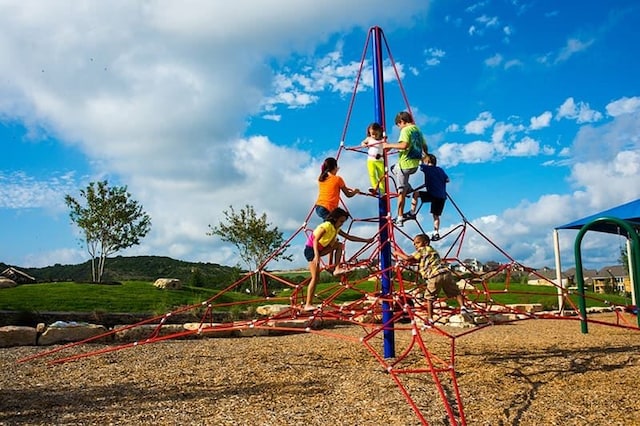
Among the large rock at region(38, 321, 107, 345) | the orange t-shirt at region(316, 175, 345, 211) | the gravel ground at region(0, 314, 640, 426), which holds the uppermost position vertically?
the orange t-shirt at region(316, 175, 345, 211)

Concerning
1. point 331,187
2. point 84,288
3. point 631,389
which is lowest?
point 631,389

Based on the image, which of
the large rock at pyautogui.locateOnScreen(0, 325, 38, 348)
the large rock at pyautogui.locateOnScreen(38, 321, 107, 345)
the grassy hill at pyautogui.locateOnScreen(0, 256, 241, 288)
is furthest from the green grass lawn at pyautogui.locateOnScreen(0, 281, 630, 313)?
the grassy hill at pyautogui.locateOnScreen(0, 256, 241, 288)

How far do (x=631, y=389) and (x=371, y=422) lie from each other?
2.13 metres

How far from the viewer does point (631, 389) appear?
404 centimetres

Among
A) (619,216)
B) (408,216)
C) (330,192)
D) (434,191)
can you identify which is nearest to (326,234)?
(330,192)

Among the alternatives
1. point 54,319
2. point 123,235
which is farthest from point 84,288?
point 123,235

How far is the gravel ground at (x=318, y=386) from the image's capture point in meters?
3.49

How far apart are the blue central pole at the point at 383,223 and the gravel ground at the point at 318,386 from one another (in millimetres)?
275

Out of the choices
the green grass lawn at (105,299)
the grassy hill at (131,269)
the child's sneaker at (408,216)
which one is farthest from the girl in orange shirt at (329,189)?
the grassy hill at (131,269)

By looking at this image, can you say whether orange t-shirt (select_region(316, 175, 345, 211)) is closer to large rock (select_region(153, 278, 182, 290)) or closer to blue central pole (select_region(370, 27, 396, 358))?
blue central pole (select_region(370, 27, 396, 358))

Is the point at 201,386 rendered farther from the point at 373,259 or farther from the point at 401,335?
the point at 401,335

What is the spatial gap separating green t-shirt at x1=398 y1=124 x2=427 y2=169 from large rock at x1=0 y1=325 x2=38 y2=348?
5.22m

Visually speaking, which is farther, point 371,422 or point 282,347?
point 282,347

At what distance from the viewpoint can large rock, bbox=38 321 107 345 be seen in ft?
23.1
